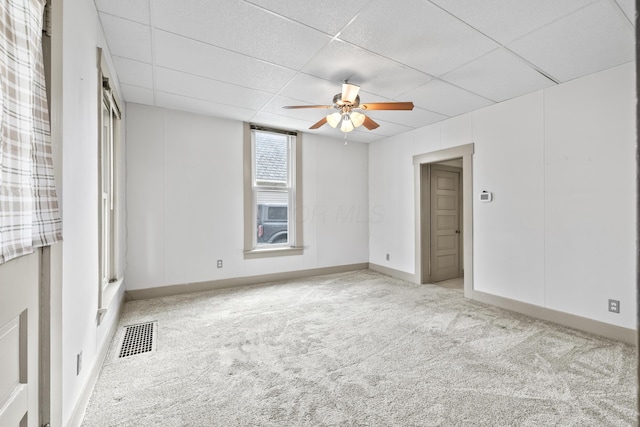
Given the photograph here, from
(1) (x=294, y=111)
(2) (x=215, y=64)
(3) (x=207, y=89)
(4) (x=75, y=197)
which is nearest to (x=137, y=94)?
(3) (x=207, y=89)

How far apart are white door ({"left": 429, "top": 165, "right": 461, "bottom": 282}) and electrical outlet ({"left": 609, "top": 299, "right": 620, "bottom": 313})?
2278mm

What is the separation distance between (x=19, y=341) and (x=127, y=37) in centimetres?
237

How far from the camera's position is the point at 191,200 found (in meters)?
4.08

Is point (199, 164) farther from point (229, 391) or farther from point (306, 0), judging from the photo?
point (229, 391)

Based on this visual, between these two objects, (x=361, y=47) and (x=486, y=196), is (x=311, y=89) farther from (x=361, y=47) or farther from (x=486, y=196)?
(x=486, y=196)

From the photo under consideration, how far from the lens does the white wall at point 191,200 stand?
3.76 meters

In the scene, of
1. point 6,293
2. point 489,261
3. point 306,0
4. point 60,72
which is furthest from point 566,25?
point 6,293

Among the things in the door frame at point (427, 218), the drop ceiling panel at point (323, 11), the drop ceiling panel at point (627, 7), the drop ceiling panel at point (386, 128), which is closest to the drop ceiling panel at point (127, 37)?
the drop ceiling panel at point (323, 11)

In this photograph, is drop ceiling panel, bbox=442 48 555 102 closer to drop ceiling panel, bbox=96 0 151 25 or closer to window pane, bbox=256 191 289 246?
drop ceiling panel, bbox=96 0 151 25

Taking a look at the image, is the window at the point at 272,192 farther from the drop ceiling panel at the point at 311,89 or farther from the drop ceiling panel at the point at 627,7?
the drop ceiling panel at the point at 627,7

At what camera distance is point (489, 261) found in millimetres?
3732

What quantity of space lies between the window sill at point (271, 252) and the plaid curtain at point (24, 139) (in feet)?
11.0

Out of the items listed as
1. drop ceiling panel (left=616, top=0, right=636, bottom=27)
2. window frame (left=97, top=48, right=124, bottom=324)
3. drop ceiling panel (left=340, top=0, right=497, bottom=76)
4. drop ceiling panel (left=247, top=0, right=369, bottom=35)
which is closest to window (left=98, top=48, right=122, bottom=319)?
window frame (left=97, top=48, right=124, bottom=324)

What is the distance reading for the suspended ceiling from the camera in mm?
1980
